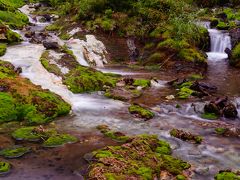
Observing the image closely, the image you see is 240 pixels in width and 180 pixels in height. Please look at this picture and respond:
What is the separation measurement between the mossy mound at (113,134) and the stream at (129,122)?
1.22 ft

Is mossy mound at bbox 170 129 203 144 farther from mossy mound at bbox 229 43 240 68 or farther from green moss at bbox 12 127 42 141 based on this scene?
mossy mound at bbox 229 43 240 68

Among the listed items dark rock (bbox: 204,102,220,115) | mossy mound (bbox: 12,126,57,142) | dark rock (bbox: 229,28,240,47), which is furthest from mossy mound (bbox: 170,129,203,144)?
dark rock (bbox: 229,28,240,47)

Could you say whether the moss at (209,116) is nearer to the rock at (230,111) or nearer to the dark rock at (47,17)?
the rock at (230,111)

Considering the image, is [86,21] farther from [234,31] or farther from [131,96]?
[131,96]

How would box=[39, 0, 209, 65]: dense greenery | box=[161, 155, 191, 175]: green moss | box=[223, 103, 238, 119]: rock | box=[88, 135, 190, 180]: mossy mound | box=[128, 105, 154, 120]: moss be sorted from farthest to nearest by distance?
box=[39, 0, 209, 65]: dense greenery
box=[223, 103, 238, 119]: rock
box=[128, 105, 154, 120]: moss
box=[161, 155, 191, 175]: green moss
box=[88, 135, 190, 180]: mossy mound

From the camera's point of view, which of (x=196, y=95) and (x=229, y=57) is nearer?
(x=196, y=95)

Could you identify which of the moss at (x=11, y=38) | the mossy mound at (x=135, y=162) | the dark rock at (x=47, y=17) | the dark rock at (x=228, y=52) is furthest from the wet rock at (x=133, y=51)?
the dark rock at (x=47, y=17)

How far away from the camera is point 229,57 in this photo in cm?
3656

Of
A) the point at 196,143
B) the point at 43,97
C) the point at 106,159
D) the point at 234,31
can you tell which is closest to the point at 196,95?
the point at 196,143

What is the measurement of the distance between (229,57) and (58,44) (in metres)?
15.1

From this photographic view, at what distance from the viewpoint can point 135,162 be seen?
1489cm

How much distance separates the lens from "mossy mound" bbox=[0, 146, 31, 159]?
15.5m

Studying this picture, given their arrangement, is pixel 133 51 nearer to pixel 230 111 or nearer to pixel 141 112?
pixel 141 112

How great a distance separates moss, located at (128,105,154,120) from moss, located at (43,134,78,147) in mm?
4649
